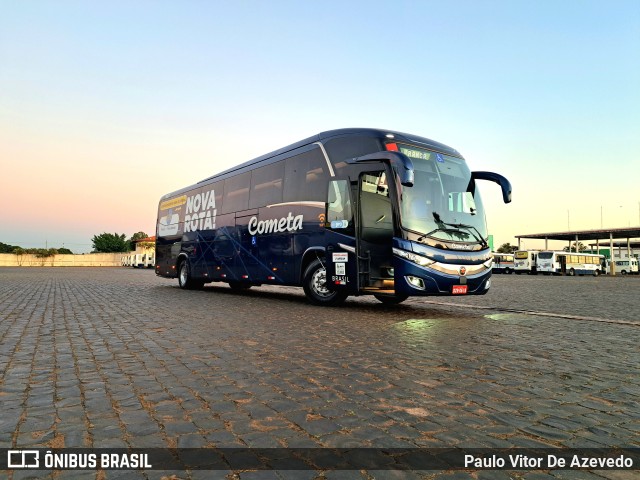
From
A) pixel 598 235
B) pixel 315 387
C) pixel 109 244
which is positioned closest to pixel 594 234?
pixel 598 235

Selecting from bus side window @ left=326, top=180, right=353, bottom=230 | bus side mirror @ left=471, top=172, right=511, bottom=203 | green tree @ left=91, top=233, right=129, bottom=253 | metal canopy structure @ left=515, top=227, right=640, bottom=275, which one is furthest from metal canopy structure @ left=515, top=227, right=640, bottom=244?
green tree @ left=91, top=233, right=129, bottom=253

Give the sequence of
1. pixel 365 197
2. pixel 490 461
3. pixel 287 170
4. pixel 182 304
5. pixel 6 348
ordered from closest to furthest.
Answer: pixel 490 461 → pixel 6 348 → pixel 365 197 → pixel 182 304 → pixel 287 170

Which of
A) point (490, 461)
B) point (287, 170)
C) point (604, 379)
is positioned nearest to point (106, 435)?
point (490, 461)

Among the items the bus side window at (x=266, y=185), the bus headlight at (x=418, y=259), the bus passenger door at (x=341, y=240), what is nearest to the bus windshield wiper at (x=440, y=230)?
the bus headlight at (x=418, y=259)

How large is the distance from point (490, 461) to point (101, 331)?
6.14 meters

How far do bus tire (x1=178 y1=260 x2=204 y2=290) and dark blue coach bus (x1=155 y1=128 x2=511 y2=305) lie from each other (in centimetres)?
485

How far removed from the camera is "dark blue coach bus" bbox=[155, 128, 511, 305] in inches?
384

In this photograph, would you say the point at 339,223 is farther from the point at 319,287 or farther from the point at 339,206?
the point at 319,287

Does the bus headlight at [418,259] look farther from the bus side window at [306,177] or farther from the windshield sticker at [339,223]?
the bus side window at [306,177]

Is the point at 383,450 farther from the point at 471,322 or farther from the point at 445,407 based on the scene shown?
the point at 471,322

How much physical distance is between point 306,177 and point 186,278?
333 inches

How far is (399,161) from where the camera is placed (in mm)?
9297

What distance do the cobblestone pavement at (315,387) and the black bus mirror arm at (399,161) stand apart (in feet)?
9.15

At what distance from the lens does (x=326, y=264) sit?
36.5 feet
